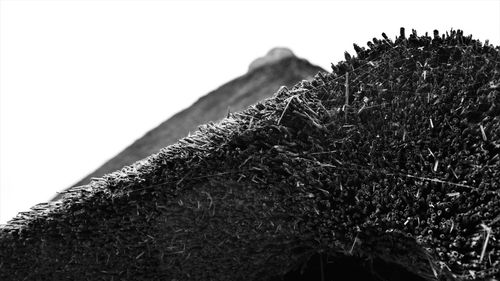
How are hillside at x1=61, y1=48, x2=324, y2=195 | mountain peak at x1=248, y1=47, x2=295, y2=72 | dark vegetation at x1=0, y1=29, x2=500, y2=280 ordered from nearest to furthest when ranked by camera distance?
dark vegetation at x1=0, y1=29, x2=500, y2=280, hillside at x1=61, y1=48, x2=324, y2=195, mountain peak at x1=248, y1=47, x2=295, y2=72

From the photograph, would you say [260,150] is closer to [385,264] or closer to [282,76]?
[385,264]

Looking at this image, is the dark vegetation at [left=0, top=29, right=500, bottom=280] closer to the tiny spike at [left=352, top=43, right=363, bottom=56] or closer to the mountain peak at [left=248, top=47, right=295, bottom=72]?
the tiny spike at [left=352, top=43, right=363, bottom=56]

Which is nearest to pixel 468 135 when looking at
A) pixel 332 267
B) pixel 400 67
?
pixel 400 67

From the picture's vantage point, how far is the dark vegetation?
5.66 feet

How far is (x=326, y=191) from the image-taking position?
6.34ft

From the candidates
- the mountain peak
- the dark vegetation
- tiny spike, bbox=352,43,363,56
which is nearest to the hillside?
the mountain peak

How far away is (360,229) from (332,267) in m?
0.64

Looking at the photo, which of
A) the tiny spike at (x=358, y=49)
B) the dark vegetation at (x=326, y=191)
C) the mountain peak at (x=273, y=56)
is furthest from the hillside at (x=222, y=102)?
the tiny spike at (x=358, y=49)

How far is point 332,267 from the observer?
2486mm

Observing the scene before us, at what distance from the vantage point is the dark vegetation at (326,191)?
5.66 ft

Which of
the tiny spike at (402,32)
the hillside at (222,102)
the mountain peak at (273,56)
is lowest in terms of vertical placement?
the tiny spike at (402,32)

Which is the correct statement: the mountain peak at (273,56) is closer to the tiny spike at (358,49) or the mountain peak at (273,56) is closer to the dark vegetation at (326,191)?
the dark vegetation at (326,191)

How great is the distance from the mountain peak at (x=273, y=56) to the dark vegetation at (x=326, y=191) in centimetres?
299

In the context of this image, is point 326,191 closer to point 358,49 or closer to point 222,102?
point 358,49
